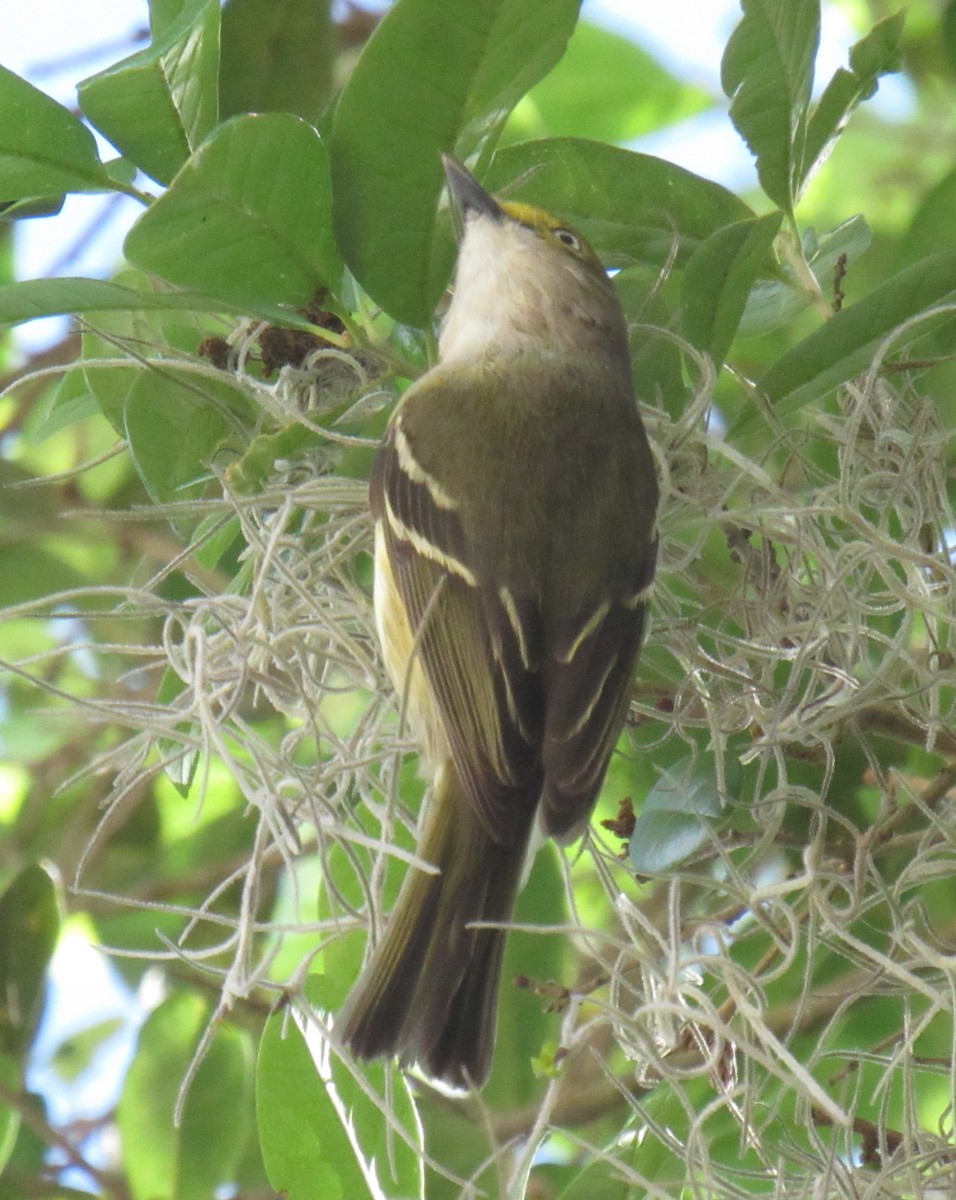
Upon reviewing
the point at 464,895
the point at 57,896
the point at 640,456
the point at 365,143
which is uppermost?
the point at 365,143

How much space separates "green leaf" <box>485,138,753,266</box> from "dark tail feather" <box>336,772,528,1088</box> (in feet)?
2.47

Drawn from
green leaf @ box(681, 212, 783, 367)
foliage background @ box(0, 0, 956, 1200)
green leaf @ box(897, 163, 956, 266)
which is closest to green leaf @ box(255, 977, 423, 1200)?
foliage background @ box(0, 0, 956, 1200)

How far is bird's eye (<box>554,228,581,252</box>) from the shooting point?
2.22 m

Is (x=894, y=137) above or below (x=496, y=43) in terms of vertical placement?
below

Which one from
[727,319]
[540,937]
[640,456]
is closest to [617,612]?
[640,456]

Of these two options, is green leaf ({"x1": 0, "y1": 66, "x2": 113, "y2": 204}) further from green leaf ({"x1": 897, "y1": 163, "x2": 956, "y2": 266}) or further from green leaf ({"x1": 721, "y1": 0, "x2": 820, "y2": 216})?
green leaf ({"x1": 897, "y1": 163, "x2": 956, "y2": 266})

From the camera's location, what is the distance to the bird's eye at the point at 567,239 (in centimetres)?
222

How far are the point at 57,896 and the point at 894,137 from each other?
2.71m

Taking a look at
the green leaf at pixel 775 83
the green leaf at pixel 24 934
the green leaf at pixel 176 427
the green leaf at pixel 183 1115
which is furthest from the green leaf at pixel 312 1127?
the green leaf at pixel 775 83

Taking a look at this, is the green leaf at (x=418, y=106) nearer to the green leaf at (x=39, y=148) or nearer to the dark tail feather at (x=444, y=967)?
the green leaf at (x=39, y=148)

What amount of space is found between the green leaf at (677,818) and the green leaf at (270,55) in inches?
48.2

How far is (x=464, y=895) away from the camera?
1.86 metres

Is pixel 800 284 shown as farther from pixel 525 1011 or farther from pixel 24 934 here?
pixel 24 934

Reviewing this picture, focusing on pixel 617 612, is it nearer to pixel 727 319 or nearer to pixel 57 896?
pixel 727 319
